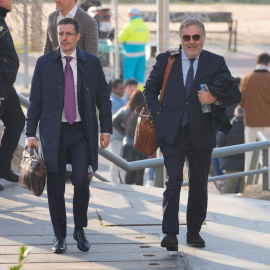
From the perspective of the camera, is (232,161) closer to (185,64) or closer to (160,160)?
(160,160)

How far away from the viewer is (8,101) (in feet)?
23.9

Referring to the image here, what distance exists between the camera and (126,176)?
36.4ft

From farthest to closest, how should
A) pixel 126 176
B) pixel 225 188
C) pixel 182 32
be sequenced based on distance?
pixel 225 188 → pixel 126 176 → pixel 182 32

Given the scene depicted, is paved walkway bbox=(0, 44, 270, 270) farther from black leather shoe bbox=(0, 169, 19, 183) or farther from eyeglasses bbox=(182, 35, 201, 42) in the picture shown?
eyeglasses bbox=(182, 35, 201, 42)

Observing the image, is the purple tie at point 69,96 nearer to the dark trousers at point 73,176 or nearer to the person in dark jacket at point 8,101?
the dark trousers at point 73,176

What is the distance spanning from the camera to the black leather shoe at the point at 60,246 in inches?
237

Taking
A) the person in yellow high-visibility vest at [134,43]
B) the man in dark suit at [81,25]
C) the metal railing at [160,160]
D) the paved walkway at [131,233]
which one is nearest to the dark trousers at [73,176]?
the paved walkway at [131,233]

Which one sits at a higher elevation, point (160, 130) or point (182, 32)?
point (182, 32)

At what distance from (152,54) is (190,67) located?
17650 mm

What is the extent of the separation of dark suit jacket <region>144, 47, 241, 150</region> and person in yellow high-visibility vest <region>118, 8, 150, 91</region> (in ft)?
37.7

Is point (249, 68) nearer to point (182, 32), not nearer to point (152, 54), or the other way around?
point (152, 54)

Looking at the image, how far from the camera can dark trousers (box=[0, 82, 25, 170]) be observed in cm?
714

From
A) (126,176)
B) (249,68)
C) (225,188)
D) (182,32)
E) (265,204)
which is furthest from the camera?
(249,68)

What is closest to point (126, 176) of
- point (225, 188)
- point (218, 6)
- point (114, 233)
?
point (225, 188)
